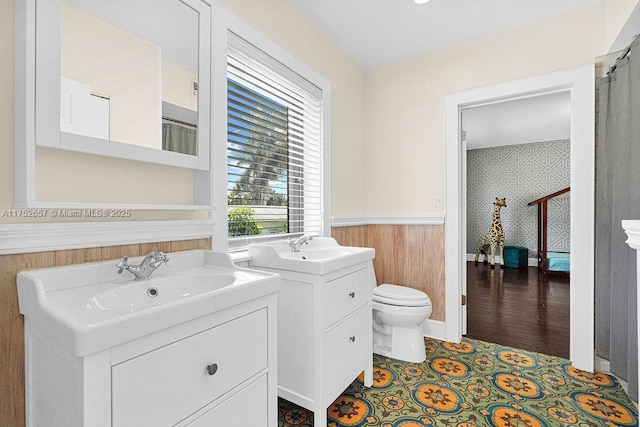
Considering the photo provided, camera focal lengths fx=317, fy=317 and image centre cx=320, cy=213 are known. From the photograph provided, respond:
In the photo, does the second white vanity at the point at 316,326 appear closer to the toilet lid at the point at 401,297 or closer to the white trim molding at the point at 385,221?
the toilet lid at the point at 401,297

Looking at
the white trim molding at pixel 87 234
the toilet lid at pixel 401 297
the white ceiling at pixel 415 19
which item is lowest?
the toilet lid at pixel 401 297

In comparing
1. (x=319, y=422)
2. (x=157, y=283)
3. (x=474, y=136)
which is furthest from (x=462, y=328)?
(x=474, y=136)

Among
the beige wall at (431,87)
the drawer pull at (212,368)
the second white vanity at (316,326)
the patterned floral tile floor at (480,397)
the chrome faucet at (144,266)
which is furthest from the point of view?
the beige wall at (431,87)

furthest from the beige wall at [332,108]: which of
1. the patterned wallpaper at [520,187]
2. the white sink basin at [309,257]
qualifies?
the patterned wallpaper at [520,187]

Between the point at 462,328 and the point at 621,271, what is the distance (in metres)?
1.23

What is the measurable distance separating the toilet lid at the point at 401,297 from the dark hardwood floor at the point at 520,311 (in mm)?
794

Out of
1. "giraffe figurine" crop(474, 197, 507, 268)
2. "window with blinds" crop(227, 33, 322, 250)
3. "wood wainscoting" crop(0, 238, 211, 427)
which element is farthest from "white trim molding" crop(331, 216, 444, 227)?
"giraffe figurine" crop(474, 197, 507, 268)

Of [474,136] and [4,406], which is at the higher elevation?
[474,136]

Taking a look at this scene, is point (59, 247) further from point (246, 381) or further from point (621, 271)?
point (621, 271)

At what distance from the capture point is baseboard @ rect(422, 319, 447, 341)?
2.63m

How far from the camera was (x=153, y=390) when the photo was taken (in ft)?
2.64

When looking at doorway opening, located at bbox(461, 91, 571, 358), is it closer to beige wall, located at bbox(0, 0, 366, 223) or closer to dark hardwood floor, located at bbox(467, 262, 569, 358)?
dark hardwood floor, located at bbox(467, 262, 569, 358)

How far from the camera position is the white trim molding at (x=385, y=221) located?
8.49 ft

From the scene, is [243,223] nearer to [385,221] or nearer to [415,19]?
[385,221]
